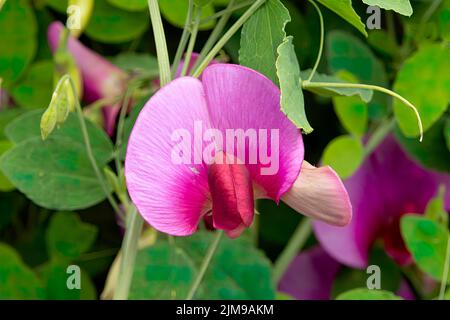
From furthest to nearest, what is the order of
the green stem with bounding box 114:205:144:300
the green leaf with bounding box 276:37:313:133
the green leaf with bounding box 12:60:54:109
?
1. the green leaf with bounding box 12:60:54:109
2. the green stem with bounding box 114:205:144:300
3. the green leaf with bounding box 276:37:313:133

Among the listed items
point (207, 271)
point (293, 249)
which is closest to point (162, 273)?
point (207, 271)

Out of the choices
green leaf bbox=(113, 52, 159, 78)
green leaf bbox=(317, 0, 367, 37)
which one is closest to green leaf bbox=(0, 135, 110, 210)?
green leaf bbox=(113, 52, 159, 78)

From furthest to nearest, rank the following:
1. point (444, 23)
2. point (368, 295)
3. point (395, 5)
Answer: point (444, 23), point (368, 295), point (395, 5)

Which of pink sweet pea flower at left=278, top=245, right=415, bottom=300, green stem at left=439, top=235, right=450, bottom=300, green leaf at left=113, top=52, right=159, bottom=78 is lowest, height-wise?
pink sweet pea flower at left=278, top=245, right=415, bottom=300

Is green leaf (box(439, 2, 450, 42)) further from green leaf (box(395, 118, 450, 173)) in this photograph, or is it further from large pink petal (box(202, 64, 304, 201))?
large pink petal (box(202, 64, 304, 201))

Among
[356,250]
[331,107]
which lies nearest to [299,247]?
[356,250]

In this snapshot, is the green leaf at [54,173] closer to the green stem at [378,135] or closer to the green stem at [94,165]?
the green stem at [94,165]

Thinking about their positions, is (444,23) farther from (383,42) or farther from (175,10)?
(175,10)
